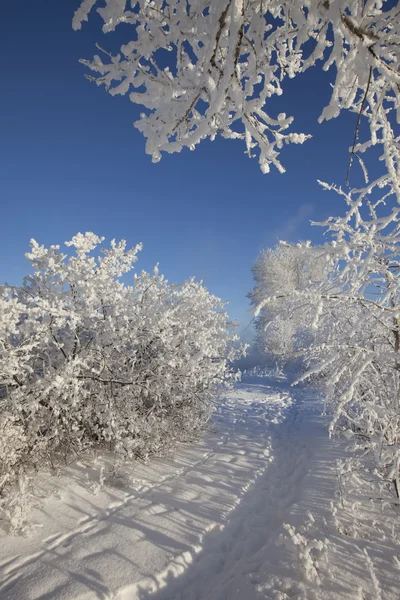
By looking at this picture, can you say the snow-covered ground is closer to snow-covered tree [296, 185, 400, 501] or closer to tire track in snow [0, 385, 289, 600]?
tire track in snow [0, 385, 289, 600]

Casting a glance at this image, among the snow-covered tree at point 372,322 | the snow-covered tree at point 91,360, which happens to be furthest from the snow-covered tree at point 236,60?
the snow-covered tree at point 91,360

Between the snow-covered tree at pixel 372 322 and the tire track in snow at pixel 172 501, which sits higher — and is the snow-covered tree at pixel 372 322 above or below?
above

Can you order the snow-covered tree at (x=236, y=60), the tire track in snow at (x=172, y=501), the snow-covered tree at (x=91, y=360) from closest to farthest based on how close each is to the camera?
1. the snow-covered tree at (x=236, y=60)
2. the tire track in snow at (x=172, y=501)
3. the snow-covered tree at (x=91, y=360)

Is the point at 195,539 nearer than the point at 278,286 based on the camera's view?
Yes

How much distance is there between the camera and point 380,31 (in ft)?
4.65

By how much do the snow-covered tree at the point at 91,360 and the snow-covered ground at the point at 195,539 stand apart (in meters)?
0.66

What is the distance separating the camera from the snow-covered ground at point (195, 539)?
2.85m

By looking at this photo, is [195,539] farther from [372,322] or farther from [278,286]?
[278,286]

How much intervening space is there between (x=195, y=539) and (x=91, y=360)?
285cm

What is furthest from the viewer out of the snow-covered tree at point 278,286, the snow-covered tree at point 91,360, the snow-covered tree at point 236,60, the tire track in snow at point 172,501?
the snow-covered tree at point 278,286

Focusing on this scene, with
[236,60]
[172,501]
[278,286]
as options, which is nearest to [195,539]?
[172,501]

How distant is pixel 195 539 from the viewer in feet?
12.0

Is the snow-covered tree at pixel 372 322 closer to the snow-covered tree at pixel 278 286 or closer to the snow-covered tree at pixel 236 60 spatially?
Answer: the snow-covered tree at pixel 236 60

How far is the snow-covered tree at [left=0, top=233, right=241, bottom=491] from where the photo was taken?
421 cm
